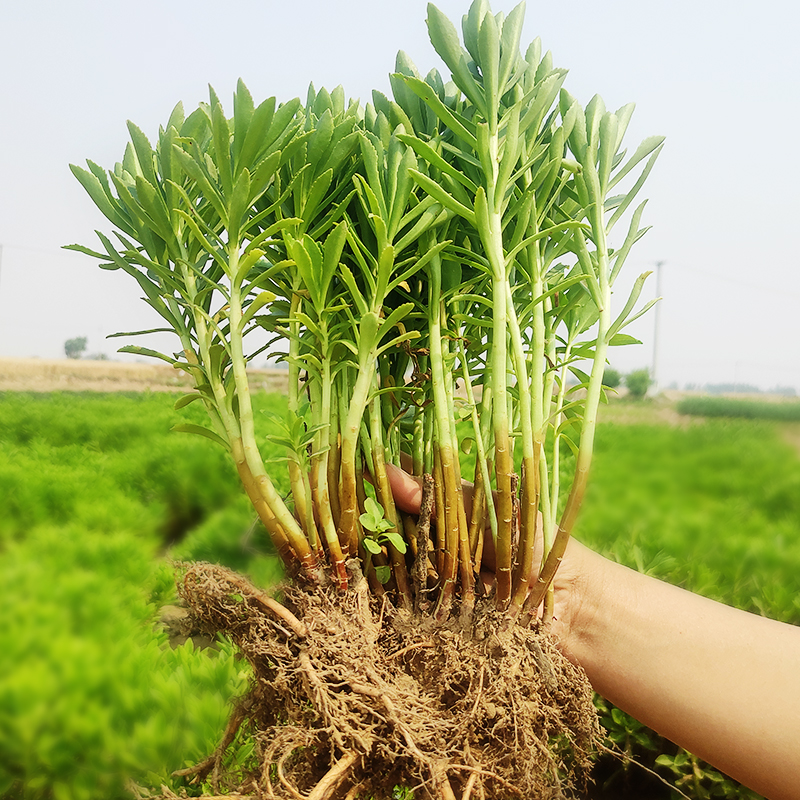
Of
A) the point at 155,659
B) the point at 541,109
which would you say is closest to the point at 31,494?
the point at 155,659

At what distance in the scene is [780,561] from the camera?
2150mm

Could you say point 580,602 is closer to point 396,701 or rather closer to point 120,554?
point 396,701

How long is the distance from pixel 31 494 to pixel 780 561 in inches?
149

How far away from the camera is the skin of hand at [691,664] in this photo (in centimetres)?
56

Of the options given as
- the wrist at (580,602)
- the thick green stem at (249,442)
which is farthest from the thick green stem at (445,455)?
the wrist at (580,602)

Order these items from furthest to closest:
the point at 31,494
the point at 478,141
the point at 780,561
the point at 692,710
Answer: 1. the point at 31,494
2. the point at 780,561
3. the point at 692,710
4. the point at 478,141

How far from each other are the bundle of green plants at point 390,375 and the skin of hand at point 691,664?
0.29 ft

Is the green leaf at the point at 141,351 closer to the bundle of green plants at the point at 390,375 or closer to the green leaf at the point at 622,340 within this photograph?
the bundle of green plants at the point at 390,375

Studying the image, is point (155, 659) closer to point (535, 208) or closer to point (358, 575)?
point (358, 575)

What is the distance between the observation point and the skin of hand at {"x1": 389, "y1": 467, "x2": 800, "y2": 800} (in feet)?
1.83

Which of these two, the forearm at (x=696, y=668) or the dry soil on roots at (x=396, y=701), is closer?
the dry soil on roots at (x=396, y=701)

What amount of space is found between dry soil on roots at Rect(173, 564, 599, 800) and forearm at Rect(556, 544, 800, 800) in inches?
4.9

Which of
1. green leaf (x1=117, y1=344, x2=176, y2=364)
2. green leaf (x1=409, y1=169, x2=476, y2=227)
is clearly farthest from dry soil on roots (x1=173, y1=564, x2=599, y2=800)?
green leaf (x1=409, y1=169, x2=476, y2=227)

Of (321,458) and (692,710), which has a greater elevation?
(321,458)
